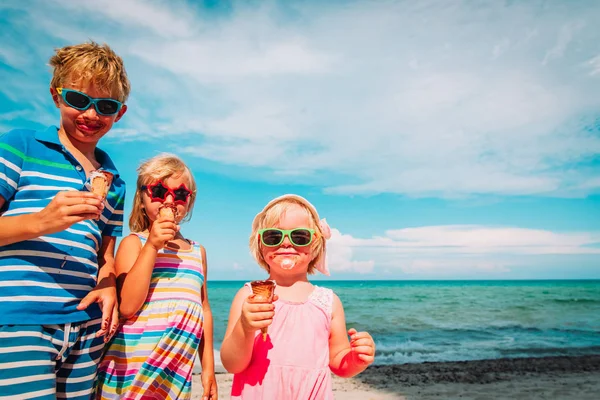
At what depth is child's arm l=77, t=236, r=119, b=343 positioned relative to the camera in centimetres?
241

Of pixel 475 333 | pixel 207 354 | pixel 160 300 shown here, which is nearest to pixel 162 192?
pixel 160 300

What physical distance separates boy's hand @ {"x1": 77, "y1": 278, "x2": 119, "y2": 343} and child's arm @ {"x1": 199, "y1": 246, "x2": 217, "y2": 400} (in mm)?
718

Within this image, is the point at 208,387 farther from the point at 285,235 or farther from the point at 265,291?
the point at 285,235

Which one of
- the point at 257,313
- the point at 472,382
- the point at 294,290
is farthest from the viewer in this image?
the point at 472,382

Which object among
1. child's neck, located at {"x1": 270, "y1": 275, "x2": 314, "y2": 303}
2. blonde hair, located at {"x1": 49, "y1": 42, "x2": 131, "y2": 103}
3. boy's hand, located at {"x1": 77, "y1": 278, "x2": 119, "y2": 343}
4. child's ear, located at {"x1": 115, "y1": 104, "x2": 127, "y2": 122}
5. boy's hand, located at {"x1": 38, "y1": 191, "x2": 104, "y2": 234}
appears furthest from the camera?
child's neck, located at {"x1": 270, "y1": 275, "x2": 314, "y2": 303}

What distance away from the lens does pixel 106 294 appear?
2.48 meters

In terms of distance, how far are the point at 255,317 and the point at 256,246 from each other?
37.6 inches

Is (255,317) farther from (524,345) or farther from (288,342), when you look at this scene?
(524,345)

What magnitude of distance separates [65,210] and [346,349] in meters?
1.91

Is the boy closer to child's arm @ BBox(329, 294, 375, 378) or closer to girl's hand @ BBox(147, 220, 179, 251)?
girl's hand @ BBox(147, 220, 179, 251)

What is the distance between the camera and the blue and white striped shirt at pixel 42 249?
7.00 feet

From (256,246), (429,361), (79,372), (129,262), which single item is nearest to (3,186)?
(129,262)

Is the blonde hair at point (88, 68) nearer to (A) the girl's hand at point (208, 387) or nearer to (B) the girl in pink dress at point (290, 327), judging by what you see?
(B) the girl in pink dress at point (290, 327)

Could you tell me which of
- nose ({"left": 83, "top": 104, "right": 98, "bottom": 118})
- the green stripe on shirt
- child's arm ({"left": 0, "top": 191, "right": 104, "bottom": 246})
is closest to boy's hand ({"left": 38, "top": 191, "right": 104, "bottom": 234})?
child's arm ({"left": 0, "top": 191, "right": 104, "bottom": 246})
